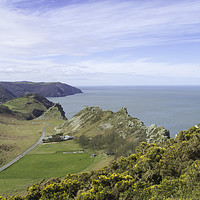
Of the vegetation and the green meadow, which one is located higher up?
the vegetation

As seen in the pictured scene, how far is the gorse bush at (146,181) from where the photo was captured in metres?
18.6

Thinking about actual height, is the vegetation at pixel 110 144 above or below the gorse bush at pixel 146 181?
below

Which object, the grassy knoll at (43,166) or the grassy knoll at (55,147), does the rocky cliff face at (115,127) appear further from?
the grassy knoll at (43,166)

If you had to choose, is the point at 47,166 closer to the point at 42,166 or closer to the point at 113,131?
the point at 42,166

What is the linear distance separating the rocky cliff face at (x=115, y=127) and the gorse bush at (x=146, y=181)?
33.0 metres

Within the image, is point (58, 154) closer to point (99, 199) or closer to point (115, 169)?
point (115, 169)

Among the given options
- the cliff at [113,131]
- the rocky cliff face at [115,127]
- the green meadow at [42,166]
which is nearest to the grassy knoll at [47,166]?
the green meadow at [42,166]

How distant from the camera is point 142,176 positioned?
2427 centimetres

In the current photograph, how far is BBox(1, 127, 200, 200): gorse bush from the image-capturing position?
1856 cm

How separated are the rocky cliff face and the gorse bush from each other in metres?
33.0

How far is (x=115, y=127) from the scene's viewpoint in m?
92.9

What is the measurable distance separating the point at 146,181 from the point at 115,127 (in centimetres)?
6965

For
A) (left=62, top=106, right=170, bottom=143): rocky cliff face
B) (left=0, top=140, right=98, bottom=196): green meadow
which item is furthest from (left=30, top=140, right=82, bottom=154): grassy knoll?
(left=62, top=106, right=170, bottom=143): rocky cliff face

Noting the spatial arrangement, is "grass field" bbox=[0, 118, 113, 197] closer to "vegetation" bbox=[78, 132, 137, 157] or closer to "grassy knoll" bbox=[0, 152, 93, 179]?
"grassy knoll" bbox=[0, 152, 93, 179]
